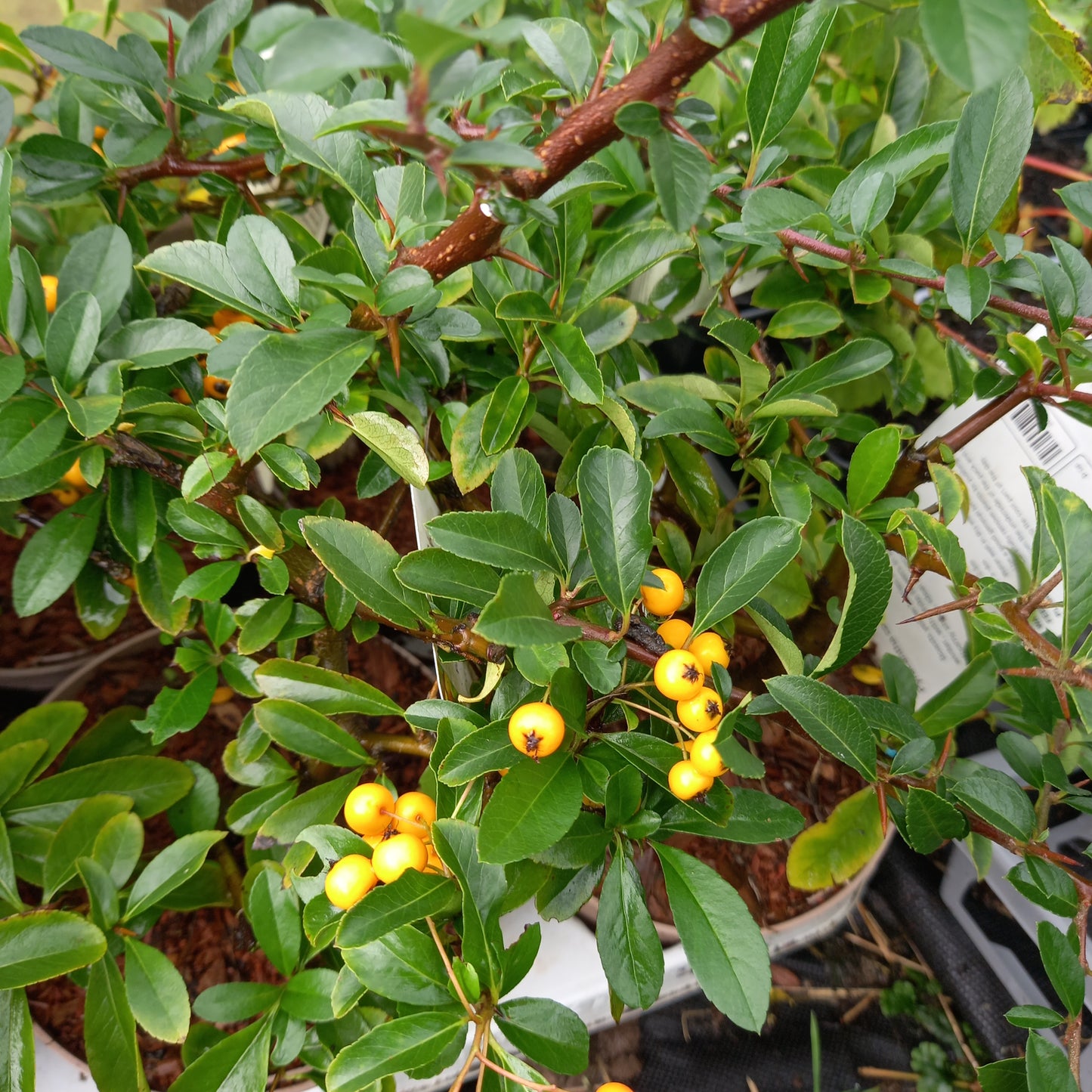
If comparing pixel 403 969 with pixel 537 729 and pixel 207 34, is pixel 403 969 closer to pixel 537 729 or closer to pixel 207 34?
pixel 537 729

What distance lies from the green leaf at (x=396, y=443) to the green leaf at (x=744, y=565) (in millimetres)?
187

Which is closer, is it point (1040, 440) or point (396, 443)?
point (396, 443)

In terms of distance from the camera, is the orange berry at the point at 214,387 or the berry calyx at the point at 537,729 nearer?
the berry calyx at the point at 537,729

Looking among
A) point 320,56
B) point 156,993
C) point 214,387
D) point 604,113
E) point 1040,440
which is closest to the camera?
point 320,56

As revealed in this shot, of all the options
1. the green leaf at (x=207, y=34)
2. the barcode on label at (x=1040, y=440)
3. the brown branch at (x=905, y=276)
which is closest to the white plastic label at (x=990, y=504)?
the barcode on label at (x=1040, y=440)

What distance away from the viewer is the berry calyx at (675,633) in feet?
1.55

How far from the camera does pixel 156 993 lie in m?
0.56

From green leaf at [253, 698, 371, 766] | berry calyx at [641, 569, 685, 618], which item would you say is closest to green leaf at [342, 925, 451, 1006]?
green leaf at [253, 698, 371, 766]

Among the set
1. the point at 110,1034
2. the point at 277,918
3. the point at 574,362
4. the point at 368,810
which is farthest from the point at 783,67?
the point at 110,1034

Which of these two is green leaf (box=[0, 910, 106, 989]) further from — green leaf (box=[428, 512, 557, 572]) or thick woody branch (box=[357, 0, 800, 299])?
thick woody branch (box=[357, 0, 800, 299])

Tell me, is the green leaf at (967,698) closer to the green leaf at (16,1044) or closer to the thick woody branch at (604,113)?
the thick woody branch at (604,113)

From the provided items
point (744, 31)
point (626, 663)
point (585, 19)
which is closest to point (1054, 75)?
point (585, 19)

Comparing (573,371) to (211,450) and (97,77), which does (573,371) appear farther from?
(97,77)

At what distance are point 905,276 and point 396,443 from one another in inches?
14.4
